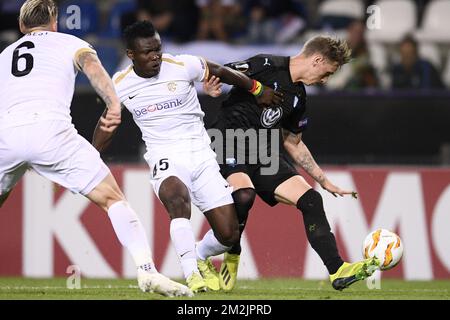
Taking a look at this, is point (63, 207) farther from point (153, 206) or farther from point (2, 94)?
point (2, 94)

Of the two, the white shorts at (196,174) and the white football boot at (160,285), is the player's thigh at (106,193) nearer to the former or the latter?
the white football boot at (160,285)

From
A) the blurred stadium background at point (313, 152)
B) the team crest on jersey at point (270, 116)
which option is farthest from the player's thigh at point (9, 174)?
the blurred stadium background at point (313, 152)

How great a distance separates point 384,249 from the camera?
8469 millimetres

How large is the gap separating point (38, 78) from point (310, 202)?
248 centimetres

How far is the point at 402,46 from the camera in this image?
13.5m

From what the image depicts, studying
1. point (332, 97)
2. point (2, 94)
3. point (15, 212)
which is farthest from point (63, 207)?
point (2, 94)

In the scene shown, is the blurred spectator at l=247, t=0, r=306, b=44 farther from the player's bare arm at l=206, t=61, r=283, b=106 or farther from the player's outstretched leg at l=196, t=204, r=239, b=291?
→ the player's outstretched leg at l=196, t=204, r=239, b=291

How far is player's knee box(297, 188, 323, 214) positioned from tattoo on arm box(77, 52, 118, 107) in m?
2.07

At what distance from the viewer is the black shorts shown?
903cm

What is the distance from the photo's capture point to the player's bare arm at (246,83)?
864 centimetres

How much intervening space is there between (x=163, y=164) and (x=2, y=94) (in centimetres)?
141

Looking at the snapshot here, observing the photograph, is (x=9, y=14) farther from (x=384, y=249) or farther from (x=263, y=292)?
(x=384, y=249)

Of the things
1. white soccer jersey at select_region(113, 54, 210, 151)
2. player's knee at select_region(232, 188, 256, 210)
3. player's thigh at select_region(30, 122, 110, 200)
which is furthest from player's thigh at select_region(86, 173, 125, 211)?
player's knee at select_region(232, 188, 256, 210)

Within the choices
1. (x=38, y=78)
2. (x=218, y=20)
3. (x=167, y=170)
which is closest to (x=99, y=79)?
(x=38, y=78)
